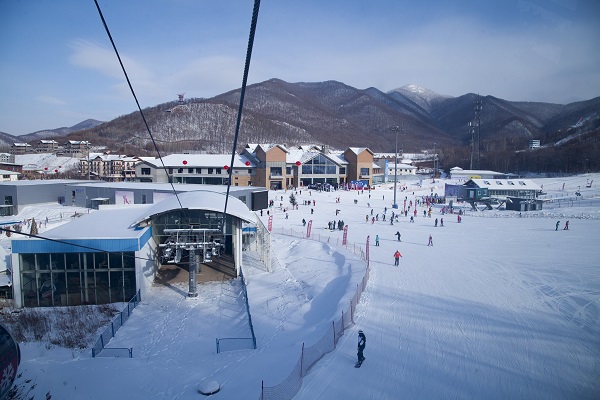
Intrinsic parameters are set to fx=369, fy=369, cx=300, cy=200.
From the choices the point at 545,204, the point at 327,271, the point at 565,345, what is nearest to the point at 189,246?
the point at 327,271

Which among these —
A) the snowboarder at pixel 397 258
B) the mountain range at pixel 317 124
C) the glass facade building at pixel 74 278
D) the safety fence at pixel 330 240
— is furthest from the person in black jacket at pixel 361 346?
the mountain range at pixel 317 124

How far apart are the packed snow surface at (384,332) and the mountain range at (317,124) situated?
34.3 metres

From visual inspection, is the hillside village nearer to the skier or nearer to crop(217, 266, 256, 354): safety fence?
crop(217, 266, 256, 354): safety fence

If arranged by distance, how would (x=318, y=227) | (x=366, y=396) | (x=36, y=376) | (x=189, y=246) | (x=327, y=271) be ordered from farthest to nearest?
(x=318, y=227) < (x=327, y=271) < (x=189, y=246) < (x=36, y=376) < (x=366, y=396)

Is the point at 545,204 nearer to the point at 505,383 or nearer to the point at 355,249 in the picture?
the point at 355,249

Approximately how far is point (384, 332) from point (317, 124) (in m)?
118

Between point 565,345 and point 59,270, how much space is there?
10851 millimetres

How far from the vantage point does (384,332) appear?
679 centimetres

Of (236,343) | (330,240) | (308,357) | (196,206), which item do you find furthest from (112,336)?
(330,240)

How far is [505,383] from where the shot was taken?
5.11 meters

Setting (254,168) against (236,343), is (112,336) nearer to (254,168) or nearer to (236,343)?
(236,343)

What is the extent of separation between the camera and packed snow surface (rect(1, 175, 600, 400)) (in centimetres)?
524

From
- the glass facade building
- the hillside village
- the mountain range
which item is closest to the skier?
the glass facade building

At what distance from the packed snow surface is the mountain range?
34341mm
